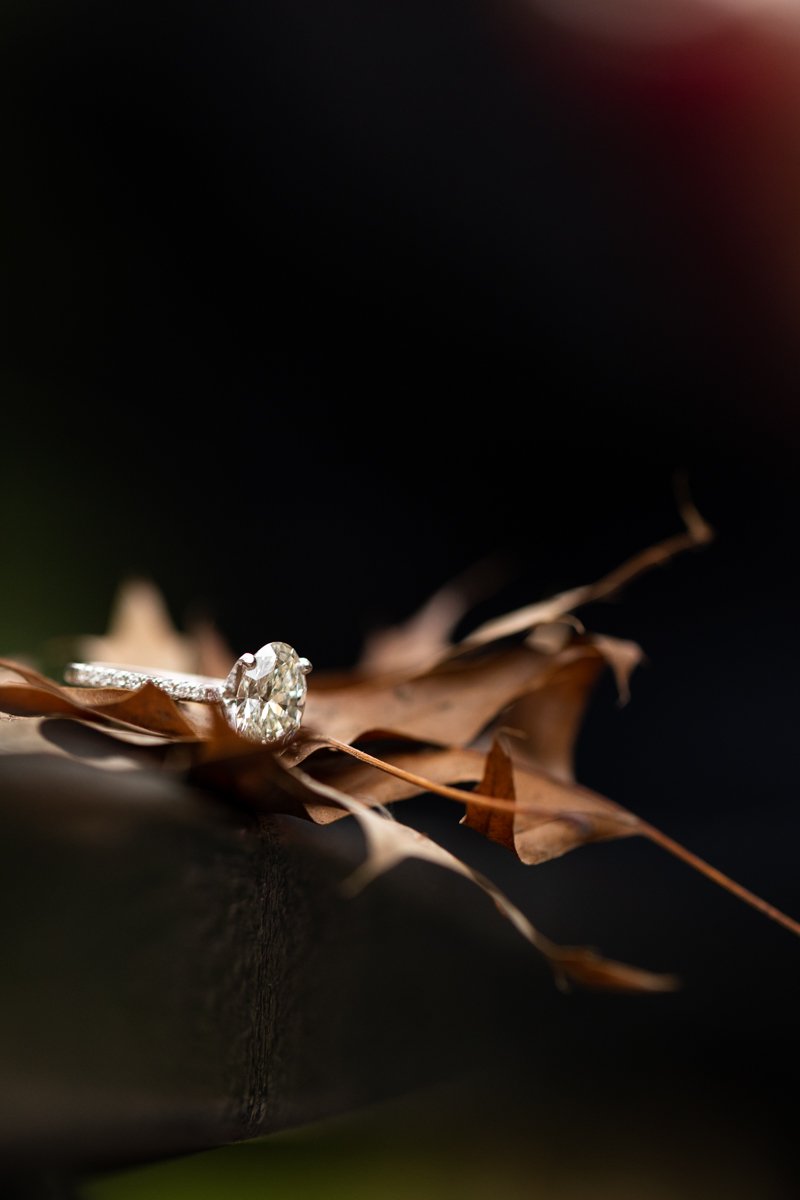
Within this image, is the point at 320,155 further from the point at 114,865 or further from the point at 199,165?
the point at 114,865

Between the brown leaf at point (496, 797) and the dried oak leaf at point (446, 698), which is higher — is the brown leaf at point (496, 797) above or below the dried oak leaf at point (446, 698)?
below

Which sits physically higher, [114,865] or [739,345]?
[739,345]

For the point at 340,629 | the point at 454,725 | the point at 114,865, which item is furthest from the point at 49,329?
the point at 114,865

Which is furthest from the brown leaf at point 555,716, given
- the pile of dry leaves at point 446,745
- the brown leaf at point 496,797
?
the brown leaf at point 496,797

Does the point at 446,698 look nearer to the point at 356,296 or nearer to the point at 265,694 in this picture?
the point at 265,694

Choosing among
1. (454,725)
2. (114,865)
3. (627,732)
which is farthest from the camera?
(627,732)

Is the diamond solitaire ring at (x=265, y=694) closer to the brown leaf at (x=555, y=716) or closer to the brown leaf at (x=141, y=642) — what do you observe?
the brown leaf at (x=555, y=716)

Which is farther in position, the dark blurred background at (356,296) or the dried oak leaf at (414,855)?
the dark blurred background at (356,296)

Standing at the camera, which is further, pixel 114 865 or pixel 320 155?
pixel 320 155

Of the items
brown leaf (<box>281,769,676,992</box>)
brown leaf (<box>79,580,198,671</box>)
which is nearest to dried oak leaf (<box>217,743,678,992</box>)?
brown leaf (<box>281,769,676,992</box>)
